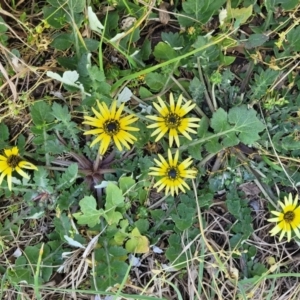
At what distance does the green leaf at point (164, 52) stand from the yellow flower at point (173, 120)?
117 millimetres

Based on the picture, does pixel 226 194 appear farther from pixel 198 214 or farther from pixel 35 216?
pixel 35 216

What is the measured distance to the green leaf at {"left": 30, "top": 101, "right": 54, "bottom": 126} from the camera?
4.72 feet

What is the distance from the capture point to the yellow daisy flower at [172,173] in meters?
1.43

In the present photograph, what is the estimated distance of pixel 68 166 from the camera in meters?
1.50

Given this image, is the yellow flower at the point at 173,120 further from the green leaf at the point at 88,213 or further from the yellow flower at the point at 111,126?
the green leaf at the point at 88,213

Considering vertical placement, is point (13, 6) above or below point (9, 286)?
above

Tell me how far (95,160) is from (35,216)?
0.24 metres

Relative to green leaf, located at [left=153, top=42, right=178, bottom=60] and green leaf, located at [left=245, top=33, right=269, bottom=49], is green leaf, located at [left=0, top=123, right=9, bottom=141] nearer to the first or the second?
green leaf, located at [left=153, top=42, right=178, bottom=60]

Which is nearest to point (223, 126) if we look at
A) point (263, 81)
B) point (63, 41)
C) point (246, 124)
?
point (246, 124)

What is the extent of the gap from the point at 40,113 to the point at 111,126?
0.22 meters

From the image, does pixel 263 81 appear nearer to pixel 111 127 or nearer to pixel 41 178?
pixel 111 127

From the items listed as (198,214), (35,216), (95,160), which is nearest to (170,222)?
(198,214)

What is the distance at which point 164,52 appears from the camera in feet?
4.66

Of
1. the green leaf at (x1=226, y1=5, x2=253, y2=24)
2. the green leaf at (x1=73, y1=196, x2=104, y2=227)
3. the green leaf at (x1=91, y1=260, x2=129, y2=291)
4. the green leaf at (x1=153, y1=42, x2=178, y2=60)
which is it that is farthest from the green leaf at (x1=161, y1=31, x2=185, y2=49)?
the green leaf at (x1=91, y1=260, x2=129, y2=291)
